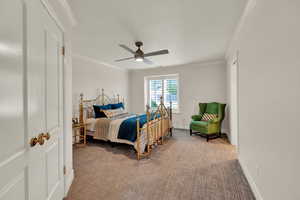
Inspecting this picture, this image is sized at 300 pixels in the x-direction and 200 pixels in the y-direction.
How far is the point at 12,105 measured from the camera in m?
0.85

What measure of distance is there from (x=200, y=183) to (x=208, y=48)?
307 cm

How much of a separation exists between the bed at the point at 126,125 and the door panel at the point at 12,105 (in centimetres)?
203

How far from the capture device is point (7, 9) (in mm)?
793

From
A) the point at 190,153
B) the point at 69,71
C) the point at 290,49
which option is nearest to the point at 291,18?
the point at 290,49

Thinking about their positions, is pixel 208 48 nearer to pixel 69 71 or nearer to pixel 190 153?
pixel 190 153

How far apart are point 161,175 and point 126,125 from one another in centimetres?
140

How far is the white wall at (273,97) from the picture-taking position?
0.99 metres

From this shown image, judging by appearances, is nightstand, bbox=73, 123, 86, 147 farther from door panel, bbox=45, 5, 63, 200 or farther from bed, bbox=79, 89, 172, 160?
Answer: door panel, bbox=45, 5, 63, 200

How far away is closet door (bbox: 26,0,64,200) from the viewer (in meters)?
1.04

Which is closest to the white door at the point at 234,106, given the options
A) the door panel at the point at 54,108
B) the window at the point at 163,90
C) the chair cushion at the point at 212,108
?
the chair cushion at the point at 212,108

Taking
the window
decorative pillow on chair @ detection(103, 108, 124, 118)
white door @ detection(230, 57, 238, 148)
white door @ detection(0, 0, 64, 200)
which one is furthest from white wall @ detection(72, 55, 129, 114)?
white door @ detection(230, 57, 238, 148)

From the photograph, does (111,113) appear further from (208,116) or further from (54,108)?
(208,116)

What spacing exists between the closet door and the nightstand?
212cm

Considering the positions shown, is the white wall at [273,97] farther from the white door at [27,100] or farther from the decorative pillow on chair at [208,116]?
the decorative pillow on chair at [208,116]
